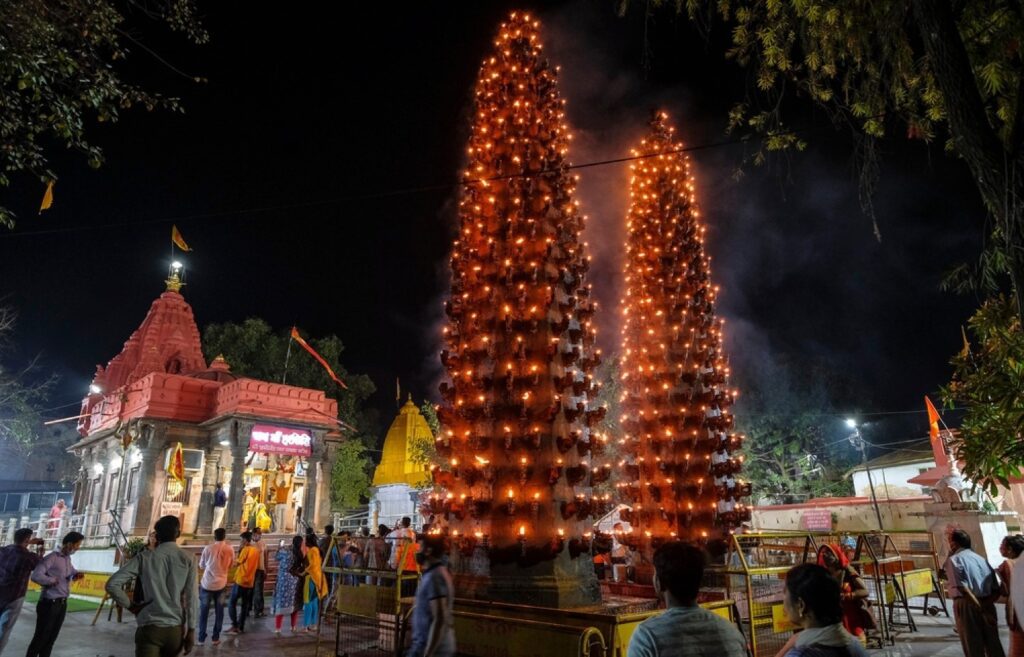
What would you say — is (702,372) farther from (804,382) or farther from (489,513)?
(804,382)

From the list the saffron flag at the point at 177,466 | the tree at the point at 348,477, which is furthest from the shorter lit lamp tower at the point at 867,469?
the tree at the point at 348,477

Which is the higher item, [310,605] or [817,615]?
[817,615]

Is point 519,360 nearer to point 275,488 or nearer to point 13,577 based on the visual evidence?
point 13,577

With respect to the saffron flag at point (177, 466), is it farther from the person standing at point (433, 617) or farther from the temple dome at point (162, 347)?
the person standing at point (433, 617)

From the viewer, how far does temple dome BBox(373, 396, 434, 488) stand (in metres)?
43.1

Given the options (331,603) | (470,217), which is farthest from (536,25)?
(331,603)

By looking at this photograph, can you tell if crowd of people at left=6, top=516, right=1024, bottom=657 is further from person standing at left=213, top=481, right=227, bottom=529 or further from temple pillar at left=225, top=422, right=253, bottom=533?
person standing at left=213, top=481, right=227, bottom=529

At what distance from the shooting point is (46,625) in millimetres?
7980

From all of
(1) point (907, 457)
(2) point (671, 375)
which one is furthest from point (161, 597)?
(1) point (907, 457)

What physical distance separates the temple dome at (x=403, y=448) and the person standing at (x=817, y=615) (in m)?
40.5

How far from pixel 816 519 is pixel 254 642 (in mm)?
22562

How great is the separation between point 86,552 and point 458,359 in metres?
21.8

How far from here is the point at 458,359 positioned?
33.8 feet

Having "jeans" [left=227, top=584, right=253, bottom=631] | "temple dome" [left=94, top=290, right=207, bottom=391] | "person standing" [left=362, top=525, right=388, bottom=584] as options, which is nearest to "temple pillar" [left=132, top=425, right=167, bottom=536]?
"temple dome" [left=94, top=290, right=207, bottom=391]
